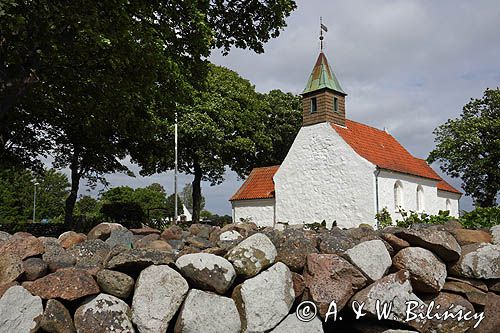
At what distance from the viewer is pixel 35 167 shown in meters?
15.8

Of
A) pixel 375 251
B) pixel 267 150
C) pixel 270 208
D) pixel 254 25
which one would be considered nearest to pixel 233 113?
pixel 267 150

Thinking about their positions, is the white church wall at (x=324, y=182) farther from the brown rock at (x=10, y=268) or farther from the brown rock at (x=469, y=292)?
the brown rock at (x=10, y=268)

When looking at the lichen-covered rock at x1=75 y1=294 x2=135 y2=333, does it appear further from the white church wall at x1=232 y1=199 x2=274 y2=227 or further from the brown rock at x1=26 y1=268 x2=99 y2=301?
the white church wall at x1=232 y1=199 x2=274 y2=227

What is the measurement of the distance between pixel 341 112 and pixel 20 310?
20744 millimetres

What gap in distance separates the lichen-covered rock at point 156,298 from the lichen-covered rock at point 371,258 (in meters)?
1.49

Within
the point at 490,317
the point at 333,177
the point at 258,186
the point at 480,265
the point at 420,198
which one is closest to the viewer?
the point at 490,317

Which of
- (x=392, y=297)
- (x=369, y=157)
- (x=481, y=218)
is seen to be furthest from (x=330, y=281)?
(x=369, y=157)

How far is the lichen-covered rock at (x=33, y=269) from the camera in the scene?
11.6 feet

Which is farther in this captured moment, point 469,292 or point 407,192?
point 407,192

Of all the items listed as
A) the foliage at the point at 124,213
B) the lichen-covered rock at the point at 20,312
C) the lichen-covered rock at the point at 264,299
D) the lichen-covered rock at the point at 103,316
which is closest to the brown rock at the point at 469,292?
the lichen-covered rock at the point at 264,299

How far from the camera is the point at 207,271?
11.7 feet

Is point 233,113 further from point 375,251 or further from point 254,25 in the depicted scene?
point 375,251

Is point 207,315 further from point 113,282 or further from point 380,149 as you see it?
point 380,149

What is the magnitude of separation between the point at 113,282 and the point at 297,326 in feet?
4.99
